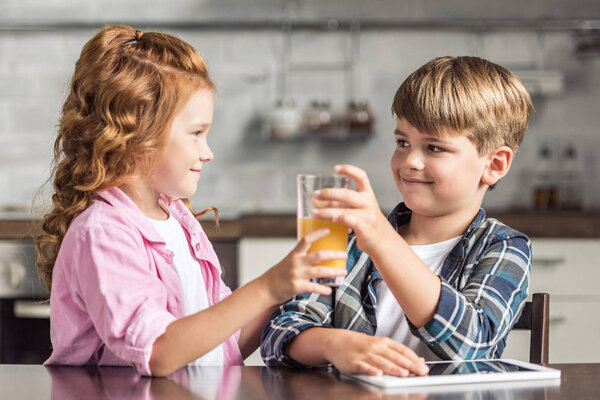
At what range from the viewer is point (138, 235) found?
3.45 ft

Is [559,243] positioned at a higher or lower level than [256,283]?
lower

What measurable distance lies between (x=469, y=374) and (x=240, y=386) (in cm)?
27

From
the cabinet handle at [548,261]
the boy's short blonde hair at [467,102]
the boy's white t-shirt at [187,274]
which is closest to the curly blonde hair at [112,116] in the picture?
the boy's white t-shirt at [187,274]

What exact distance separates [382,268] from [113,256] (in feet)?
1.15

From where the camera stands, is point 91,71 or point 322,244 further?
point 91,71

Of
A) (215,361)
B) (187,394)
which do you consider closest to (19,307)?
(215,361)

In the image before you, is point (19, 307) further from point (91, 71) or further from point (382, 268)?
point (382, 268)

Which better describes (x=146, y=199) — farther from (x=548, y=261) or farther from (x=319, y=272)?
(x=548, y=261)

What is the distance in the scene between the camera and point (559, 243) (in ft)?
9.01

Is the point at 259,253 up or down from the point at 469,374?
down

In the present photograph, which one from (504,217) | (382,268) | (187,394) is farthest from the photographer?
(504,217)

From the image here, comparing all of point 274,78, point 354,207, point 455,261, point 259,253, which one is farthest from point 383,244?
point 274,78

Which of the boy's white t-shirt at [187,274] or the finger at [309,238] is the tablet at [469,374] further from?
the boy's white t-shirt at [187,274]

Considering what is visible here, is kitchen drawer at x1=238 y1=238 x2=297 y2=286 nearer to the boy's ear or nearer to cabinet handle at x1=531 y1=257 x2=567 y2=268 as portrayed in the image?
cabinet handle at x1=531 y1=257 x2=567 y2=268
